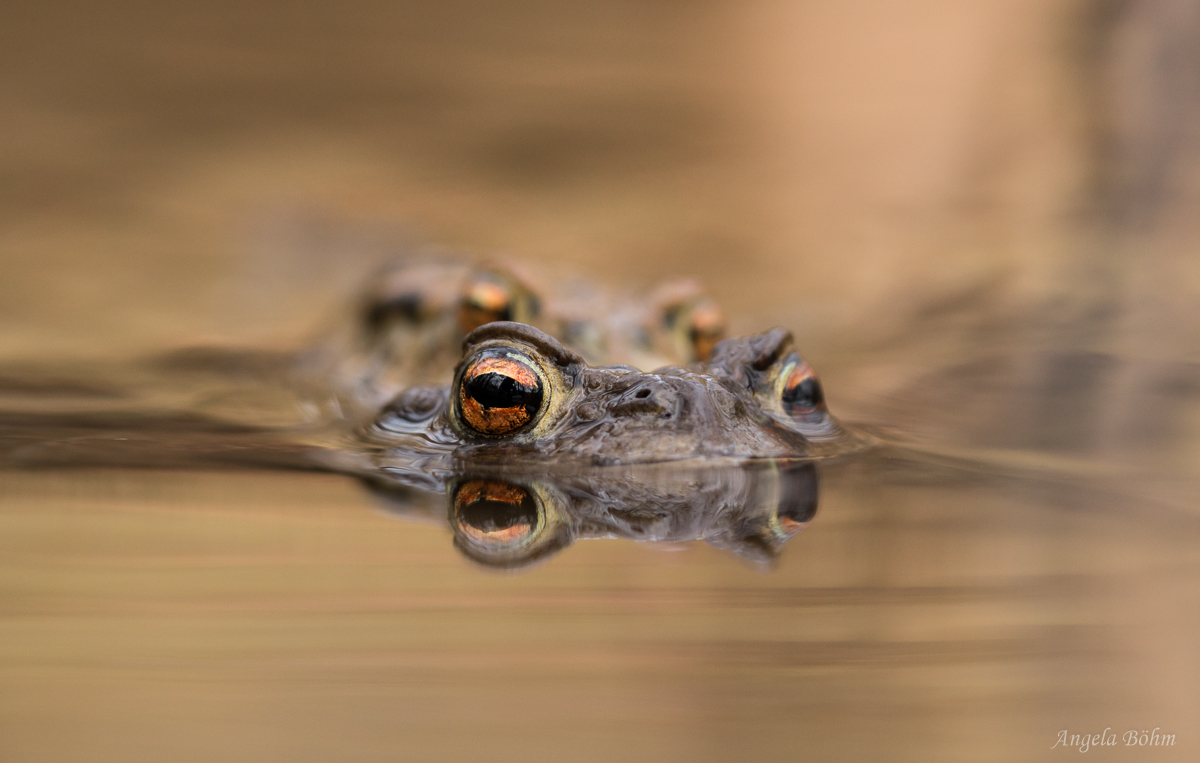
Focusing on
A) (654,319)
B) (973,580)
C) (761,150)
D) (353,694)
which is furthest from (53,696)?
(761,150)

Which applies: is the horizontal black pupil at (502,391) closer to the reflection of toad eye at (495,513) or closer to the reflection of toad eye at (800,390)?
the reflection of toad eye at (495,513)

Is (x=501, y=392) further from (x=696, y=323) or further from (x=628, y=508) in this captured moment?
(x=696, y=323)

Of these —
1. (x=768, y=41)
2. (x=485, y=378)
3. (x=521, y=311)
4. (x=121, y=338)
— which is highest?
(x=768, y=41)

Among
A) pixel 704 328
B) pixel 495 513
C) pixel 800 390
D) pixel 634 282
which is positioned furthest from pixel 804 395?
pixel 634 282

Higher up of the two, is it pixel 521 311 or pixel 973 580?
pixel 521 311

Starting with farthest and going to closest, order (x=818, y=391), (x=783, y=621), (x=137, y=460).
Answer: (x=818, y=391)
(x=137, y=460)
(x=783, y=621)

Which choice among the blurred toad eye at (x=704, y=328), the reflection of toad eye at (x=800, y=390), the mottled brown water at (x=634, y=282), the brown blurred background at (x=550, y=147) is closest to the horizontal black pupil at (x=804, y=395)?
the reflection of toad eye at (x=800, y=390)

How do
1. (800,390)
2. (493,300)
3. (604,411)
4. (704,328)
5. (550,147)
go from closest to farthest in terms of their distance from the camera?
(604,411), (800,390), (493,300), (704,328), (550,147)

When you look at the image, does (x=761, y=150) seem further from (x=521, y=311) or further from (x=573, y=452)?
(x=573, y=452)

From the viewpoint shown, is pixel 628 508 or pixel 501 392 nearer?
pixel 628 508
